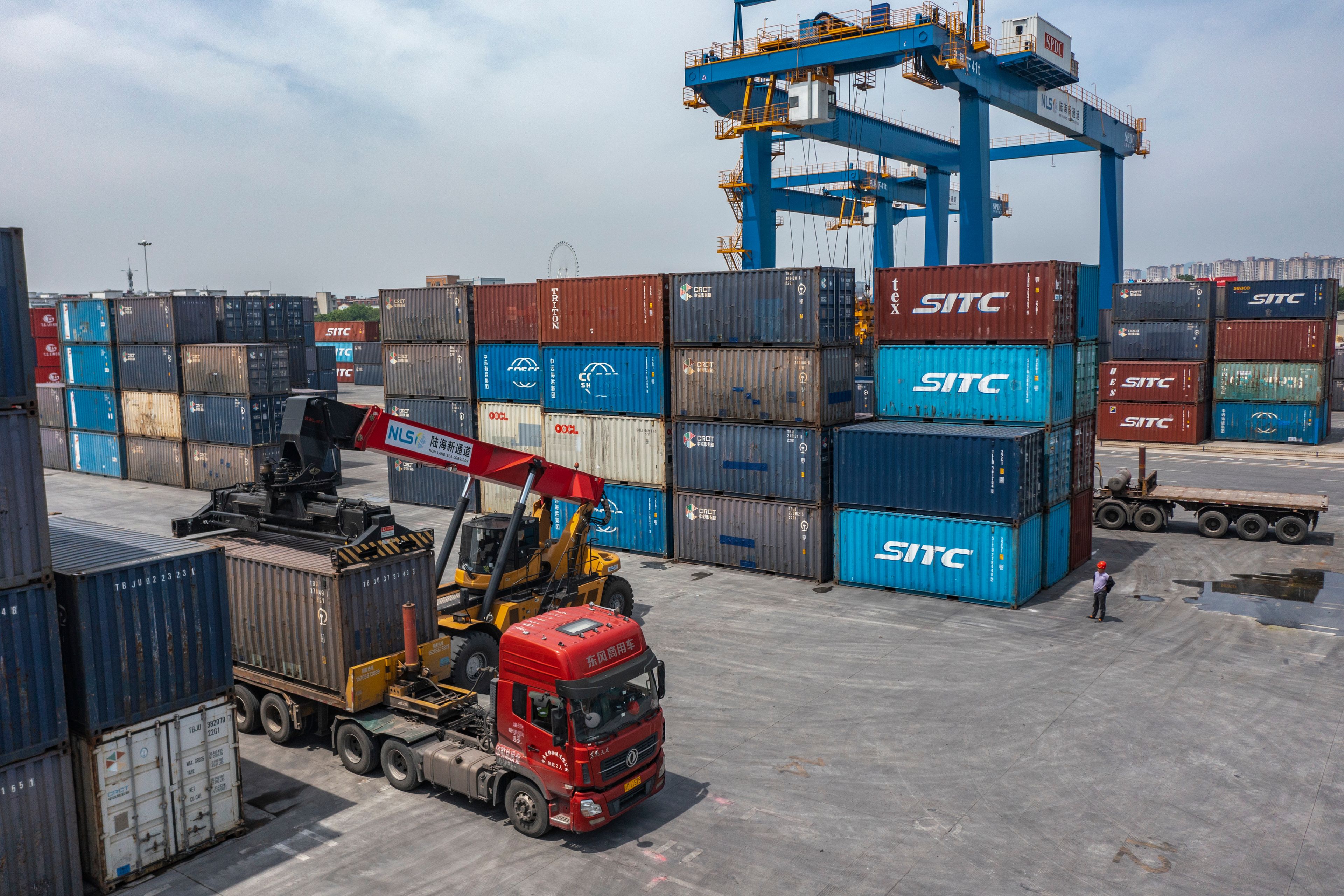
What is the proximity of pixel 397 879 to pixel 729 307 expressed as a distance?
1919cm

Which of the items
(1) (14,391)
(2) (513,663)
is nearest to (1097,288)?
(2) (513,663)

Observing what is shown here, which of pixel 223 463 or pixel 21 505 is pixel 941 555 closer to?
pixel 21 505

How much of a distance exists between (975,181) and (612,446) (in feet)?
101

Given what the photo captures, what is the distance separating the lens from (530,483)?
A: 774 inches

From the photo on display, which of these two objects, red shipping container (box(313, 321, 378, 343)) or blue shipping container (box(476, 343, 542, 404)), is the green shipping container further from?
red shipping container (box(313, 321, 378, 343))

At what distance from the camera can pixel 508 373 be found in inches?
1396

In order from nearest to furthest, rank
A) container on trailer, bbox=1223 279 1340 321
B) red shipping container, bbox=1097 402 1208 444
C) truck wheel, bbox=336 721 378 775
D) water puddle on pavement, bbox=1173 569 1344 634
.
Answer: truck wheel, bbox=336 721 378 775 < water puddle on pavement, bbox=1173 569 1344 634 < container on trailer, bbox=1223 279 1340 321 < red shipping container, bbox=1097 402 1208 444

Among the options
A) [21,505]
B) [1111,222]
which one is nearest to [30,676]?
[21,505]

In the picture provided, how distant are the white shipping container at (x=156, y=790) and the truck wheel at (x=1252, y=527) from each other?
99.9 feet

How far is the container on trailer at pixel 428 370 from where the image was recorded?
36.7 metres

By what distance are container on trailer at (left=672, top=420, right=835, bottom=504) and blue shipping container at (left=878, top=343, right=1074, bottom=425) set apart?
2.77m

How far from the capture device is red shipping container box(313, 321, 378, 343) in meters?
104

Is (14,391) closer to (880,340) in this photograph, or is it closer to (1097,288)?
(880,340)

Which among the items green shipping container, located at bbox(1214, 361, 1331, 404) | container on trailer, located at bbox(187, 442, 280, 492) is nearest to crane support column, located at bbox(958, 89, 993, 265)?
green shipping container, located at bbox(1214, 361, 1331, 404)
